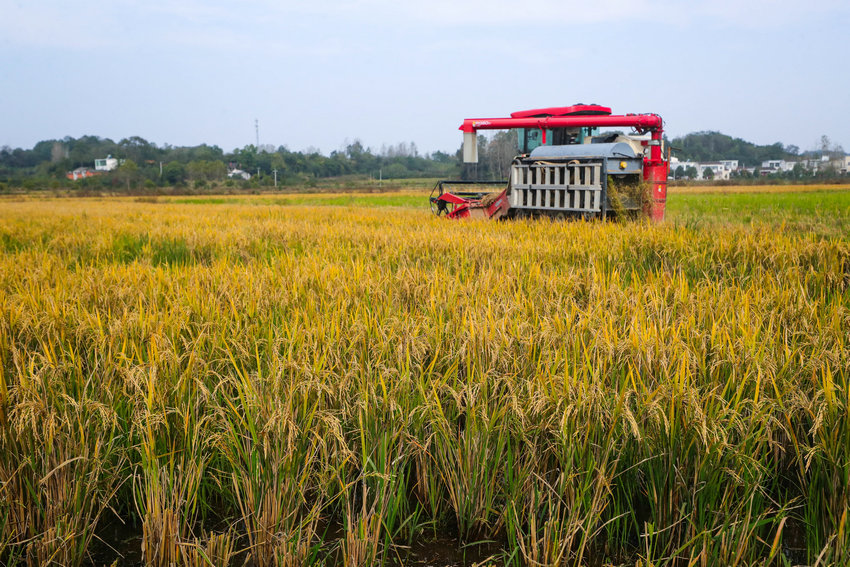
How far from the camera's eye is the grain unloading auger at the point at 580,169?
8758 mm

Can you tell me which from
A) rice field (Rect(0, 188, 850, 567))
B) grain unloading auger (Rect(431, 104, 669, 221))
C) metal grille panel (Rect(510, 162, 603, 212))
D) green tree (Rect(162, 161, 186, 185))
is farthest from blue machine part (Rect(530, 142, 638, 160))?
green tree (Rect(162, 161, 186, 185))

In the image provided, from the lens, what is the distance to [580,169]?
8.93m

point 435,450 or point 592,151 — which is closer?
point 435,450

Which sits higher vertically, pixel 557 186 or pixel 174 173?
pixel 174 173

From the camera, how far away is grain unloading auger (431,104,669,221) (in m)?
8.76

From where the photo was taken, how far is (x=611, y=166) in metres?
8.79

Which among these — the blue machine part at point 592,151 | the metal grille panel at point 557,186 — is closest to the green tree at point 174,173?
the metal grille panel at point 557,186

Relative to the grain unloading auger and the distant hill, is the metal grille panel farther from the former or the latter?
the distant hill

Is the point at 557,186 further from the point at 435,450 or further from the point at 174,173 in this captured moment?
the point at 174,173

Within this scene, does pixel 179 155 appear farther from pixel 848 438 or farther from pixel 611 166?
pixel 848 438

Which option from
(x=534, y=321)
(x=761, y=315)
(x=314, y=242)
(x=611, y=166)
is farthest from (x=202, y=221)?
(x=761, y=315)

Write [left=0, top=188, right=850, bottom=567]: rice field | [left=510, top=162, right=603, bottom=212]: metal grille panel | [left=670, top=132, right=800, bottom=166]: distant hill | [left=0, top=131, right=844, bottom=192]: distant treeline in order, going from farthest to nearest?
[left=670, top=132, right=800, bottom=166]: distant hill, [left=0, top=131, right=844, bottom=192]: distant treeline, [left=510, top=162, right=603, bottom=212]: metal grille panel, [left=0, top=188, right=850, bottom=567]: rice field

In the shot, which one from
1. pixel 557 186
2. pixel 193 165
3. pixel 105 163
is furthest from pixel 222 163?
pixel 557 186

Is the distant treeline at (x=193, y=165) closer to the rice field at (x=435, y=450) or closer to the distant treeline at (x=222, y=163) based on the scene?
the distant treeline at (x=222, y=163)
